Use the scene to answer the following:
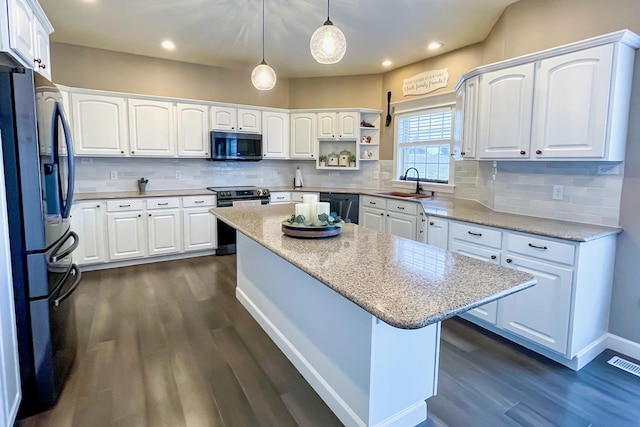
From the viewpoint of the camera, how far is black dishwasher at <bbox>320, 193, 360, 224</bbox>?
5051 millimetres

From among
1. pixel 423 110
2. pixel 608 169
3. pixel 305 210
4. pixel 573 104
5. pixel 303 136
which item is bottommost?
pixel 305 210

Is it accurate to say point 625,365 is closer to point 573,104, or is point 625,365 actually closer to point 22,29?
point 573,104

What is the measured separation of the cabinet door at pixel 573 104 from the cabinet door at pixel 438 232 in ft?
2.87

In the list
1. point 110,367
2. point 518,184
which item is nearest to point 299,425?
point 110,367

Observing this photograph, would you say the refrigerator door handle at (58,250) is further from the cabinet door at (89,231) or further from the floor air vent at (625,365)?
the floor air vent at (625,365)

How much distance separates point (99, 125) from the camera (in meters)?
4.20

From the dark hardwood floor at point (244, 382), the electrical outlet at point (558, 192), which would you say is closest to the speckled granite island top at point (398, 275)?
the dark hardwood floor at point (244, 382)

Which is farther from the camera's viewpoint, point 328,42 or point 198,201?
point 198,201

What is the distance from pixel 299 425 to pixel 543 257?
1854 millimetres

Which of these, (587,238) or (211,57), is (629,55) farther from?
(211,57)

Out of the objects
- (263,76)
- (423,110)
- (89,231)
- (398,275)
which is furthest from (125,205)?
(423,110)

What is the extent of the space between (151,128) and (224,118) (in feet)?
3.14

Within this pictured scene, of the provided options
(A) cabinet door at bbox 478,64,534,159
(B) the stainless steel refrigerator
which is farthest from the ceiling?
(B) the stainless steel refrigerator

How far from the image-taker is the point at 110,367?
2275 millimetres
